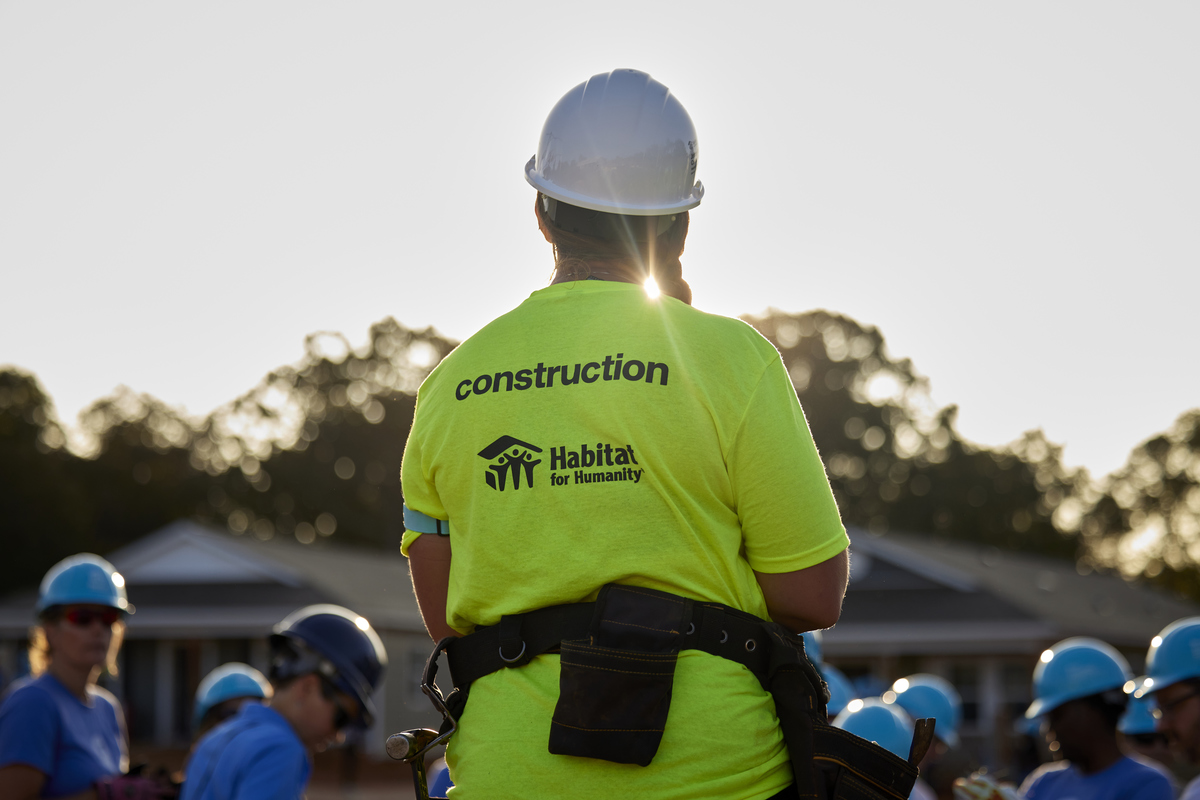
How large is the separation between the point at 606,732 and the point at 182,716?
120ft

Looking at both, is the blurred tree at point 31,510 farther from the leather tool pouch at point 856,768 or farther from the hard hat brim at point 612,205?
the leather tool pouch at point 856,768

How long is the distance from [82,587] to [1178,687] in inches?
213

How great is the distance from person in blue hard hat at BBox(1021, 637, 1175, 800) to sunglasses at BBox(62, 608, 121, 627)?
4.72 m

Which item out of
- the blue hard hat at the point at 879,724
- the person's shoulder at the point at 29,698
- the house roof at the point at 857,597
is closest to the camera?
the person's shoulder at the point at 29,698

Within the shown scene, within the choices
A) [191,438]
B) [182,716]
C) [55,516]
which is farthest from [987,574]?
[191,438]

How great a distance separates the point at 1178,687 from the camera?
601cm

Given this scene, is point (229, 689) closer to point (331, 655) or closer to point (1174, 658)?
point (331, 655)

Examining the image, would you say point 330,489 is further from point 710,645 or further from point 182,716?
point 710,645

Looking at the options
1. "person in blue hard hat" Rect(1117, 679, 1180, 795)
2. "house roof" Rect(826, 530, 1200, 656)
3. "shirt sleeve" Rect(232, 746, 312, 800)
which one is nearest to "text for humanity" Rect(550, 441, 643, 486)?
"shirt sleeve" Rect(232, 746, 312, 800)

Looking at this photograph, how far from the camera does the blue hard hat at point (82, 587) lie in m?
6.49

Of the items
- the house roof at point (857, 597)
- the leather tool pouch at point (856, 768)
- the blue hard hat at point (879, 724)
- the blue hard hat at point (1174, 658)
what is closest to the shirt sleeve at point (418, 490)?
the leather tool pouch at point (856, 768)

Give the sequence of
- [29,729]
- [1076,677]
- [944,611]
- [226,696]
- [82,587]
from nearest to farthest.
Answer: [29,729]
[1076,677]
[82,587]
[226,696]
[944,611]

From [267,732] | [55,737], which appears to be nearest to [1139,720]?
[267,732]

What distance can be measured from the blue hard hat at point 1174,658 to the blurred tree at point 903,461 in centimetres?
5889
